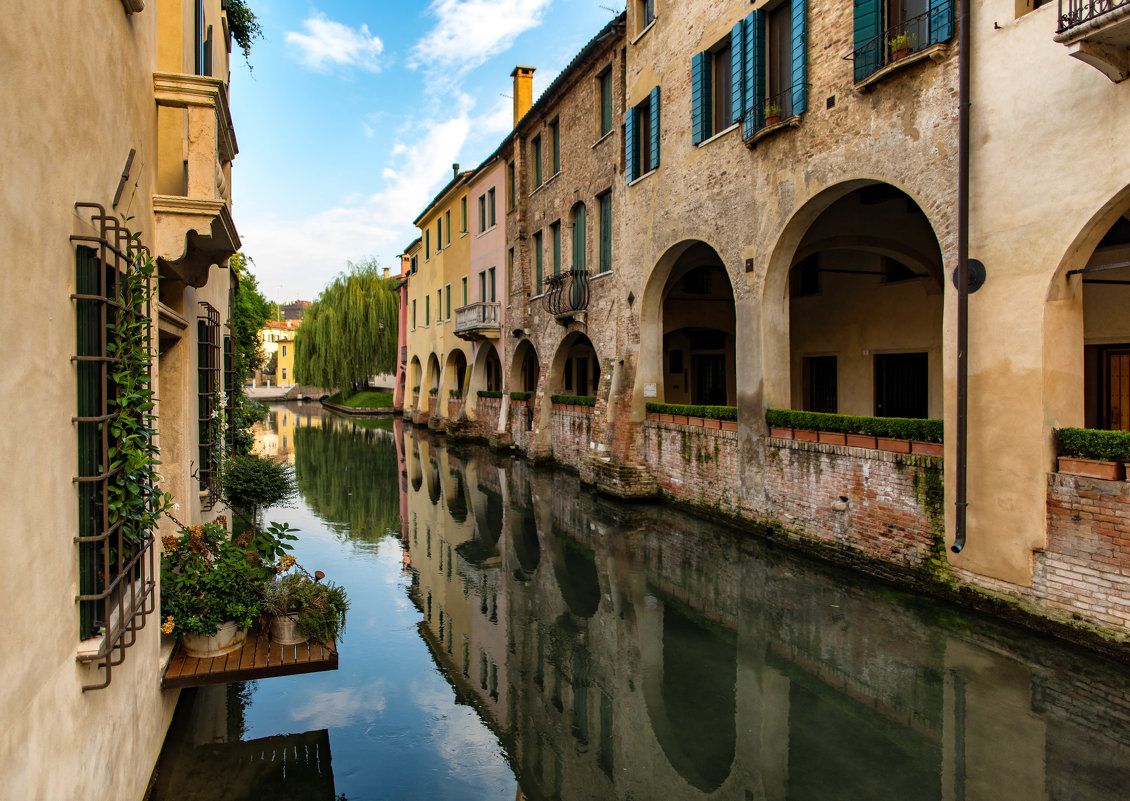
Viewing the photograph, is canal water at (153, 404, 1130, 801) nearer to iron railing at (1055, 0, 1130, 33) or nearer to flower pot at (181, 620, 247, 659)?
flower pot at (181, 620, 247, 659)

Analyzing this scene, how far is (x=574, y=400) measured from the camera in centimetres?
1841

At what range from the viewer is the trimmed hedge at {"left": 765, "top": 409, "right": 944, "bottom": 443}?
317 inches

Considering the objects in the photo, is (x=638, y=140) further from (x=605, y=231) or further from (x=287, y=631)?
(x=287, y=631)

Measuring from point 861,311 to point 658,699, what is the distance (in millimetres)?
11127

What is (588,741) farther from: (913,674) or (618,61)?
(618,61)

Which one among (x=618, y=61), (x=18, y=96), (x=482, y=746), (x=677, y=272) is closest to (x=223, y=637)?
(x=482, y=746)

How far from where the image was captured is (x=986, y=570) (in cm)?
706

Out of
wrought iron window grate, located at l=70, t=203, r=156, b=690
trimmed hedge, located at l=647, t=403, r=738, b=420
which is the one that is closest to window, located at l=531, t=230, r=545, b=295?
trimmed hedge, located at l=647, t=403, r=738, b=420

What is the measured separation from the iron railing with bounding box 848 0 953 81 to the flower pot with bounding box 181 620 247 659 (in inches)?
358

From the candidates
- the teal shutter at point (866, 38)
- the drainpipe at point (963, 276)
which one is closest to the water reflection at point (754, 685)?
the drainpipe at point (963, 276)

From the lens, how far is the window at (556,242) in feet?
64.8

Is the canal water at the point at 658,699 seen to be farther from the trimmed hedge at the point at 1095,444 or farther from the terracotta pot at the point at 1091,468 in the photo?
the trimmed hedge at the point at 1095,444

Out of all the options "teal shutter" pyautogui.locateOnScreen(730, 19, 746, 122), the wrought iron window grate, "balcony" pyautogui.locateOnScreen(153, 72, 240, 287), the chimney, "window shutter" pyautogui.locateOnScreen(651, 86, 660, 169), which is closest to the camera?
the wrought iron window grate

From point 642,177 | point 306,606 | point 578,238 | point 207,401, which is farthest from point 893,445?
point 578,238
